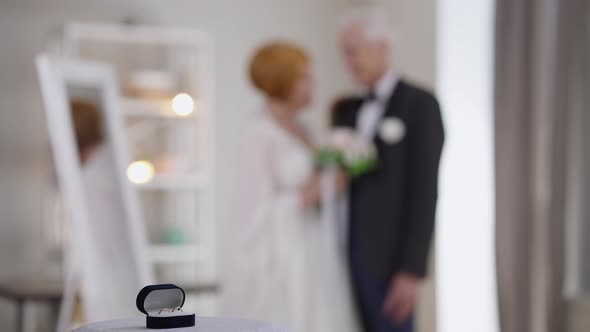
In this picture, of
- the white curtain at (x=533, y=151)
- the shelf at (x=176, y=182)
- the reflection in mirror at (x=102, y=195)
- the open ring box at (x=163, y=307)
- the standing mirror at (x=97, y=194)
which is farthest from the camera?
the shelf at (x=176, y=182)

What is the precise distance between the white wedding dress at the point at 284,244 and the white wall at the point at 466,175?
936mm

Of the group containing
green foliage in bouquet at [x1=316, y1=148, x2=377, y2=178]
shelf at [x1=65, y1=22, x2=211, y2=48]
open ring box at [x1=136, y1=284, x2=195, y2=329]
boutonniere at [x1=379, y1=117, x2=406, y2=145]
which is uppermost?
shelf at [x1=65, y1=22, x2=211, y2=48]

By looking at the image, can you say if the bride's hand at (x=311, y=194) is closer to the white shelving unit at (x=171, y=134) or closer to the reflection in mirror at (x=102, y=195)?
the reflection in mirror at (x=102, y=195)

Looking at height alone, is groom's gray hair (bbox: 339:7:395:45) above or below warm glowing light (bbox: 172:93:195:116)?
above

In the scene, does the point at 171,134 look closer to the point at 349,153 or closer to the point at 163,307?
the point at 349,153

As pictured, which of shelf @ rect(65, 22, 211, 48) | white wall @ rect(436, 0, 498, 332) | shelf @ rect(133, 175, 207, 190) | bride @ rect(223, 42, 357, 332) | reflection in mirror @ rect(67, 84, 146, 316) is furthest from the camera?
shelf @ rect(133, 175, 207, 190)

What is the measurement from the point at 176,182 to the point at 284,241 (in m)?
1.21

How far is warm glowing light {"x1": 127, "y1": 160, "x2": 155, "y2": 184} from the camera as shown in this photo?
504cm

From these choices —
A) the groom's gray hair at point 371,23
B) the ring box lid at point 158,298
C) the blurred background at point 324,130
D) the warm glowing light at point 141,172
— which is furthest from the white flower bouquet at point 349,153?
the ring box lid at point 158,298

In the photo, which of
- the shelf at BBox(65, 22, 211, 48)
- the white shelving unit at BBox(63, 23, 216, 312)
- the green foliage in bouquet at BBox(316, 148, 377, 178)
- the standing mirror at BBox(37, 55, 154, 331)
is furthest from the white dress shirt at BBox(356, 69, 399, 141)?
the shelf at BBox(65, 22, 211, 48)

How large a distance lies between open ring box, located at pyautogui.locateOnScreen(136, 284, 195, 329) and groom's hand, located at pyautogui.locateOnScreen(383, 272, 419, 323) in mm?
2410

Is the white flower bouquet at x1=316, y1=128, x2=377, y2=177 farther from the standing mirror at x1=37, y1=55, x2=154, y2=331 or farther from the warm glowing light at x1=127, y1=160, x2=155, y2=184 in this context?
the warm glowing light at x1=127, y1=160, x2=155, y2=184

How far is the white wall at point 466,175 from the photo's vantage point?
184 inches

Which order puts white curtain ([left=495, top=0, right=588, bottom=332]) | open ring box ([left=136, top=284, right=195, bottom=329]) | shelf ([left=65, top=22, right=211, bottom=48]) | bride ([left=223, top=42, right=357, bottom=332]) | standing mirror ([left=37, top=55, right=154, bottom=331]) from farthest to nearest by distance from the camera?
1. shelf ([left=65, top=22, right=211, bottom=48])
2. bride ([left=223, top=42, right=357, bottom=332])
3. white curtain ([left=495, top=0, right=588, bottom=332])
4. standing mirror ([left=37, top=55, right=154, bottom=331])
5. open ring box ([left=136, top=284, right=195, bottom=329])
